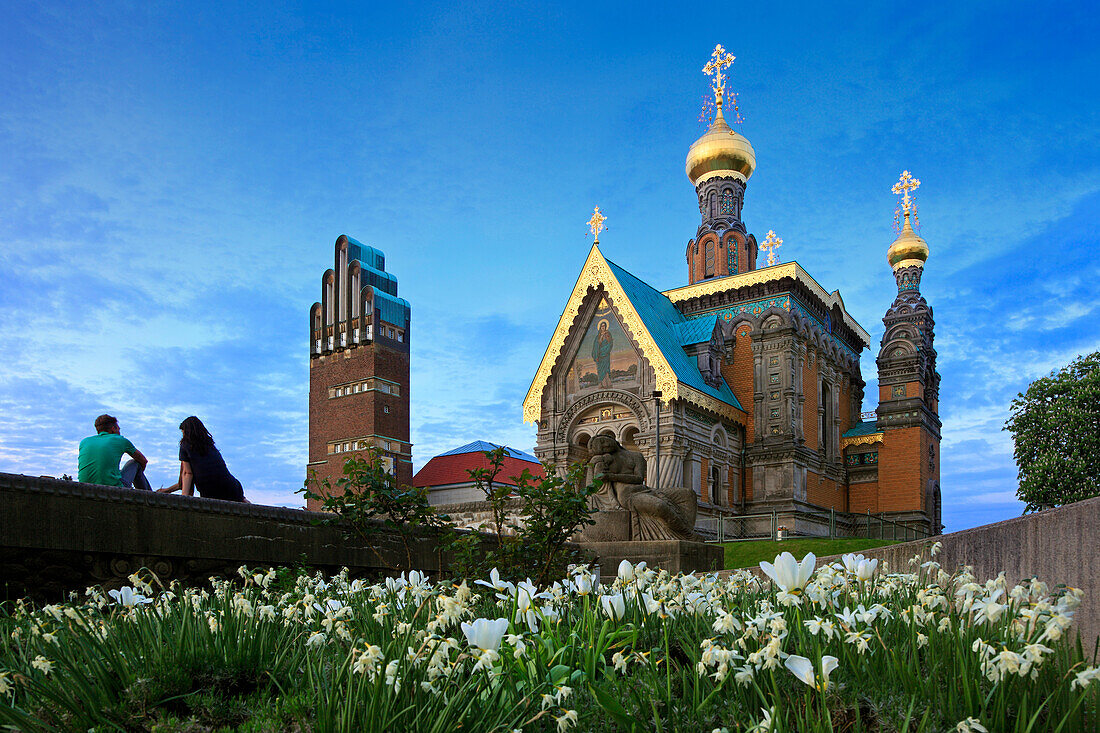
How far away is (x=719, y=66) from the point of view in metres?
42.4

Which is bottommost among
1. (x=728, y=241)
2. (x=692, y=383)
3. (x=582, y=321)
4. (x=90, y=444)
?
(x=90, y=444)

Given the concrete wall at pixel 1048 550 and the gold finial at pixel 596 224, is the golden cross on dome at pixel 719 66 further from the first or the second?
the concrete wall at pixel 1048 550

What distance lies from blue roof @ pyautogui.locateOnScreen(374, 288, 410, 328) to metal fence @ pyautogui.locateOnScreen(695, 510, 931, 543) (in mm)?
33554

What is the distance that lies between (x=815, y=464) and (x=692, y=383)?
24.6 ft

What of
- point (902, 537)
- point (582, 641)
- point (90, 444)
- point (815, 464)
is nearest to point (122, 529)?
point (90, 444)

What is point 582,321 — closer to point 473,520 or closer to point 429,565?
point 473,520

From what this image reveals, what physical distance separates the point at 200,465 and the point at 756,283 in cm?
3097

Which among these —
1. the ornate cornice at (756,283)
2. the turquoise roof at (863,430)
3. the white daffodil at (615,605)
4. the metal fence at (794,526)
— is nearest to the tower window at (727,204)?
the ornate cornice at (756,283)

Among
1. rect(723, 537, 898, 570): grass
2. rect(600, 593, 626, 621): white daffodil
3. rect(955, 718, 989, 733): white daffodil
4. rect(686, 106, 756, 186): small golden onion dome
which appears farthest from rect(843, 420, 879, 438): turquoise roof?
rect(955, 718, 989, 733): white daffodil

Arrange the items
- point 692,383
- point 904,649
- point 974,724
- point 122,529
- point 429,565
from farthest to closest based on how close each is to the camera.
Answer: point 692,383 < point 429,565 < point 122,529 < point 904,649 < point 974,724

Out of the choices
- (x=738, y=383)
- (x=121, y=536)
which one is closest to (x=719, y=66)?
(x=738, y=383)

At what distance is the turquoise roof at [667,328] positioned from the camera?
3171cm

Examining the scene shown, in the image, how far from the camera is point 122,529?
19.4 ft

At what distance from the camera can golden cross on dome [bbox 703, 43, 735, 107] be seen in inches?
1639
